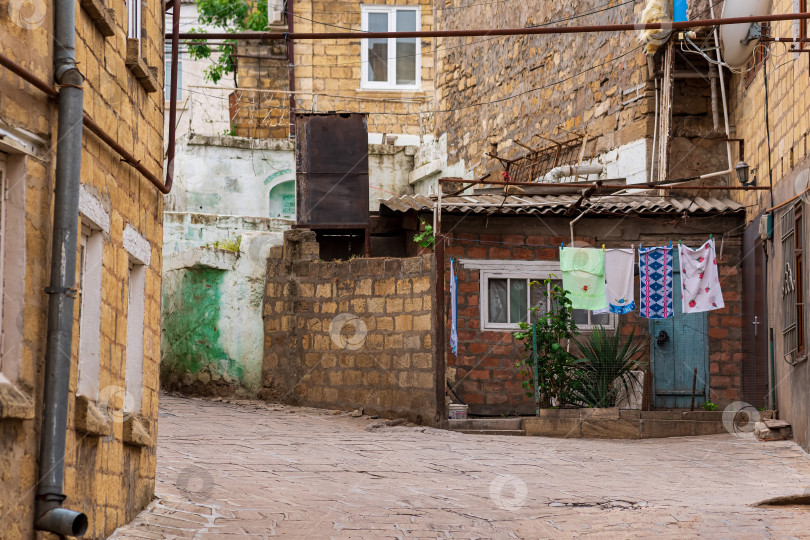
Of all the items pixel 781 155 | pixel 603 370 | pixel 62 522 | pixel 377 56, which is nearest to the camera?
pixel 62 522

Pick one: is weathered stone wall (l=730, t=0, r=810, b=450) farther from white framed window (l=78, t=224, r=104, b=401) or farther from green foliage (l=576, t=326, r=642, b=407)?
white framed window (l=78, t=224, r=104, b=401)

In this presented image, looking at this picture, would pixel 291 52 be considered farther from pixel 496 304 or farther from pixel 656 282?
pixel 656 282

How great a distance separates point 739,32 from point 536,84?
6.03 metres

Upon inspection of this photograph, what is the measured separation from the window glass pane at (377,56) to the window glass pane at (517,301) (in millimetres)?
9213

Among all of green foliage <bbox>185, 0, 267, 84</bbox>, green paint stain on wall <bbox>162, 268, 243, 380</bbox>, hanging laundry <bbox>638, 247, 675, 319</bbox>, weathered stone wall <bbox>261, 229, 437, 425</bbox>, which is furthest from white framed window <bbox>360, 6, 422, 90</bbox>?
hanging laundry <bbox>638, 247, 675, 319</bbox>

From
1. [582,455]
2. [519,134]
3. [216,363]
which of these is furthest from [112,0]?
[519,134]

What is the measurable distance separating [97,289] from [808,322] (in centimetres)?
700

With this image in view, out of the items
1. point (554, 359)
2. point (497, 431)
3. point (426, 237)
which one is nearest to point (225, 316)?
point (426, 237)

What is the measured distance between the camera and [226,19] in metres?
25.2

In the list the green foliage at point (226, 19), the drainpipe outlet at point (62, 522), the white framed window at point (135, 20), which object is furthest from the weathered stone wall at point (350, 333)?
the green foliage at point (226, 19)

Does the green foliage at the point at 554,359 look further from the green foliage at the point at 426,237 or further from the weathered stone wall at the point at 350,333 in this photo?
the green foliage at the point at 426,237

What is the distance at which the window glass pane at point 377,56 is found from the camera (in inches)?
898

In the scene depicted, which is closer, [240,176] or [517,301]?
[517,301]

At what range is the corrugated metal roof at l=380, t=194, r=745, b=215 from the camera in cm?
1412
